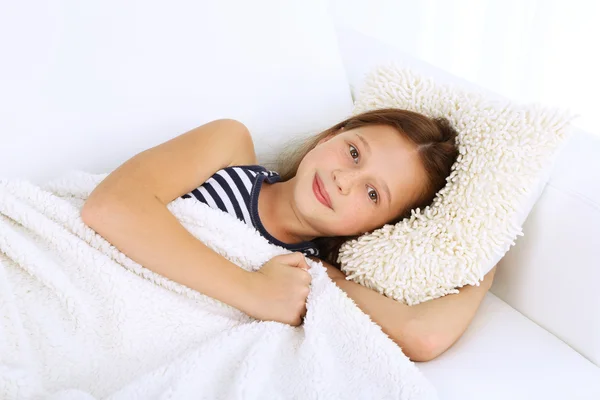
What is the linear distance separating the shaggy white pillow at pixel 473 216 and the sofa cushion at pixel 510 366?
0.10 metres

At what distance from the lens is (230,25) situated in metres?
1.26

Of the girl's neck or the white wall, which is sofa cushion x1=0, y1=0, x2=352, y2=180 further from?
the white wall

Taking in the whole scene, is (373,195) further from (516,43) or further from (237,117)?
(516,43)

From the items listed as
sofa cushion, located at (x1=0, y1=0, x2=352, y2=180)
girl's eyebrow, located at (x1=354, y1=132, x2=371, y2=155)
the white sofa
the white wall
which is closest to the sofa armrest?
the white sofa

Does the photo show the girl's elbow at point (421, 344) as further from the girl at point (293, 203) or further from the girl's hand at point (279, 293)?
the girl's hand at point (279, 293)

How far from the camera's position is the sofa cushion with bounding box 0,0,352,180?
1.08 m

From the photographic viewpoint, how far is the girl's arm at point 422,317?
993 mm

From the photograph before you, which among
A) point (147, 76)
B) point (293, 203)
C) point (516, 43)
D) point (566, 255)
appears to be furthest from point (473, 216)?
point (516, 43)

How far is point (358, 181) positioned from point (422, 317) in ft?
0.81

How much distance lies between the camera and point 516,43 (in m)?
2.21

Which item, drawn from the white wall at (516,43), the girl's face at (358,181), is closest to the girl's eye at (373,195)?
the girl's face at (358,181)

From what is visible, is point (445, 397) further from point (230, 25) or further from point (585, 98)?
point (585, 98)

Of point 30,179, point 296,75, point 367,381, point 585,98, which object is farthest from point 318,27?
point 585,98

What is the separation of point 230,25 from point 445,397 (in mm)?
784
